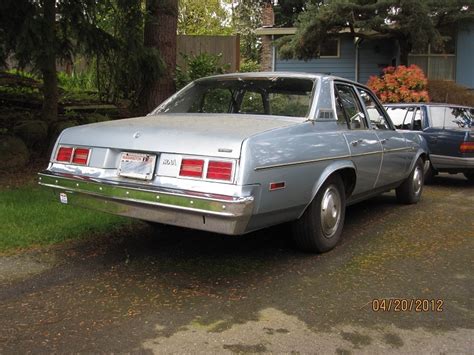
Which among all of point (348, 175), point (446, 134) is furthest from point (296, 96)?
point (446, 134)

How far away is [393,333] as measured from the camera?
3.34m

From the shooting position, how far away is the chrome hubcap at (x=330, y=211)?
185 inches

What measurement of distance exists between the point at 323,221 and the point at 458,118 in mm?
5861

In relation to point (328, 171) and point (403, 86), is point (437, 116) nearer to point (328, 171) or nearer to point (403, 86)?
point (328, 171)

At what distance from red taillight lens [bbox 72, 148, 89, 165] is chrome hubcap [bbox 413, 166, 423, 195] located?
461 centimetres

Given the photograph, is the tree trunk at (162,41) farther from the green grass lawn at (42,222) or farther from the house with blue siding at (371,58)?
the house with blue siding at (371,58)

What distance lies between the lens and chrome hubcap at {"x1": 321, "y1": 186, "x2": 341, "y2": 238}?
470cm

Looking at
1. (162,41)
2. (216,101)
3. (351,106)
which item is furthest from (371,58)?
(216,101)

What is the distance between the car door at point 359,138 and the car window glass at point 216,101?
1075 mm

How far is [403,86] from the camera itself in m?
15.1

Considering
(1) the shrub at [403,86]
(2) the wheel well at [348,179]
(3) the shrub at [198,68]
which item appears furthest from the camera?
(1) the shrub at [403,86]

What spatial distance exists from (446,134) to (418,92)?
6.33 m

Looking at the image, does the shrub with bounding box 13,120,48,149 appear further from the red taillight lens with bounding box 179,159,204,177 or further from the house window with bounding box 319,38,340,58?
the house window with bounding box 319,38,340,58
